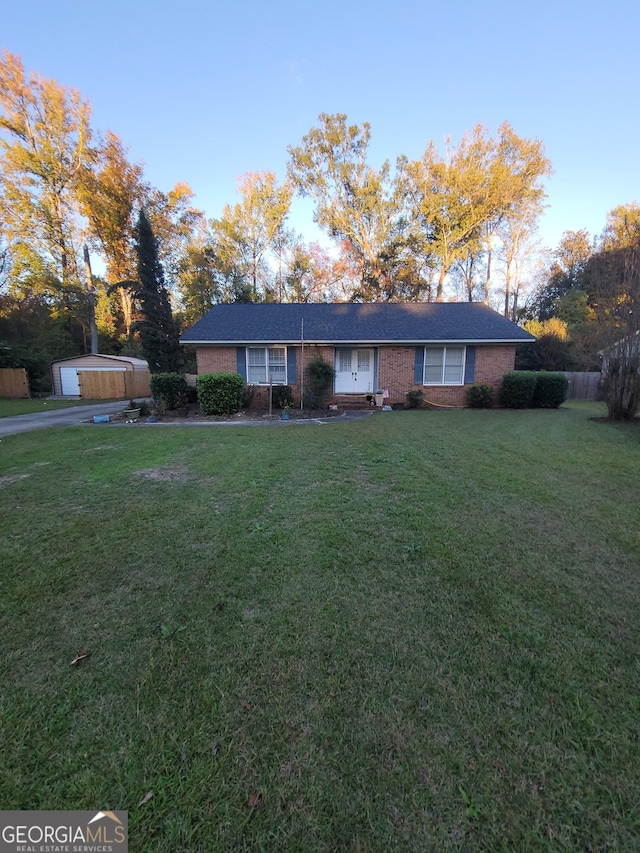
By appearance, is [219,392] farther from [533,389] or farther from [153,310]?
[533,389]

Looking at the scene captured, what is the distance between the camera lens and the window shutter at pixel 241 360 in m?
13.3

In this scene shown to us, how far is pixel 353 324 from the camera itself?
1443 cm

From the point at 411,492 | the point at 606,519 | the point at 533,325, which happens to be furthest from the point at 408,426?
the point at 533,325

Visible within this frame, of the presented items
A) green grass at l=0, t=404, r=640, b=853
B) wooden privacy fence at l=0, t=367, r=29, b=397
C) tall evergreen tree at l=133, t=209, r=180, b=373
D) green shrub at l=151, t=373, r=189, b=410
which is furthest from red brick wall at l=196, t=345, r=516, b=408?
wooden privacy fence at l=0, t=367, r=29, b=397

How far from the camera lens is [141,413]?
1159 centimetres

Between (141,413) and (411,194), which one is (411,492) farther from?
(411,194)

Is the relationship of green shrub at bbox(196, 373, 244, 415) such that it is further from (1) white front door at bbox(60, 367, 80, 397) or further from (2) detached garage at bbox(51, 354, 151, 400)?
(1) white front door at bbox(60, 367, 80, 397)

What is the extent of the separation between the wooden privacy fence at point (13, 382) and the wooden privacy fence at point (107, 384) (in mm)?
2549

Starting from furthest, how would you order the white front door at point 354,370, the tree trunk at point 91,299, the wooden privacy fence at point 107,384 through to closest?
the tree trunk at point 91,299 → the wooden privacy fence at point 107,384 → the white front door at point 354,370

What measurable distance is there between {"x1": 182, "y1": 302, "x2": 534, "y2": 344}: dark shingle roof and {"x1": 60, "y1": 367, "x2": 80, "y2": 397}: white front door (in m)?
9.92

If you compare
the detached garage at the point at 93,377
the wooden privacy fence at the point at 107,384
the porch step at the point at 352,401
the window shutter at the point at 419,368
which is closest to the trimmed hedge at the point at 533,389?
the window shutter at the point at 419,368

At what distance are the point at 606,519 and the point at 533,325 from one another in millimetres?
22741

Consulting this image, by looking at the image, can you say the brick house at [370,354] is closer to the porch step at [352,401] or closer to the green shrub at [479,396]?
the porch step at [352,401]

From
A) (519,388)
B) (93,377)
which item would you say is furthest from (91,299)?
(519,388)
